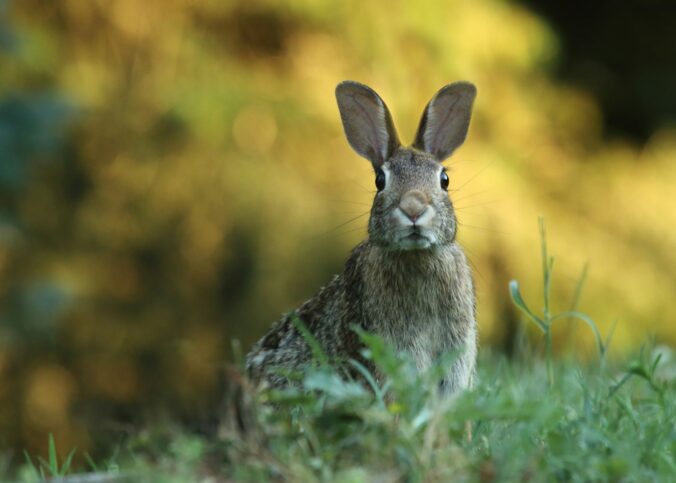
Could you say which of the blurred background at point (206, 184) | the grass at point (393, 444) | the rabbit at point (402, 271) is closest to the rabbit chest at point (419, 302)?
the rabbit at point (402, 271)

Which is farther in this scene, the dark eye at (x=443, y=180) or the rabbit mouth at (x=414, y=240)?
the dark eye at (x=443, y=180)

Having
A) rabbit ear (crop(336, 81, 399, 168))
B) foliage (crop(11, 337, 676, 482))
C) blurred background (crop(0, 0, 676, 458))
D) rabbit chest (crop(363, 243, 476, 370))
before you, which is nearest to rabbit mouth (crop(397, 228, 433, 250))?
rabbit chest (crop(363, 243, 476, 370))

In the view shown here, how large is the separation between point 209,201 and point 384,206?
4.96 metres

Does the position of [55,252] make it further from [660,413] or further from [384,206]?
[660,413]

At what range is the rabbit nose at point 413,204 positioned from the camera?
3.50m

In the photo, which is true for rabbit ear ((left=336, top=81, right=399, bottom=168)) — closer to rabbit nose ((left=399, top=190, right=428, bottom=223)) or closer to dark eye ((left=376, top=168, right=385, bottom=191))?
dark eye ((left=376, top=168, right=385, bottom=191))

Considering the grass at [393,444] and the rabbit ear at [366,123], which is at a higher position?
the rabbit ear at [366,123]

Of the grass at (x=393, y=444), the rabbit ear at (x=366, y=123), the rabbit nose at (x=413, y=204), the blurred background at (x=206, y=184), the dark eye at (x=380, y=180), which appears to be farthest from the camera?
the blurred background at (x=206, y=184)

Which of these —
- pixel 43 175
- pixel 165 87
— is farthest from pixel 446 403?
pixel 43 175

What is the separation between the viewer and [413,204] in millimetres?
3514

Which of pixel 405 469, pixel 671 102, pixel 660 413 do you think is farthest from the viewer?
pixel 671 102

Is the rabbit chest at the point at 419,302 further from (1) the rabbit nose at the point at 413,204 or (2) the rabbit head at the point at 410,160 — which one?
(1) the rabbit nose at the point at 413,204

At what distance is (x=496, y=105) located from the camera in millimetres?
8875

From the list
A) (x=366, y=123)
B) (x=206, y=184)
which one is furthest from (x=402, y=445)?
(x=206, y=184)
